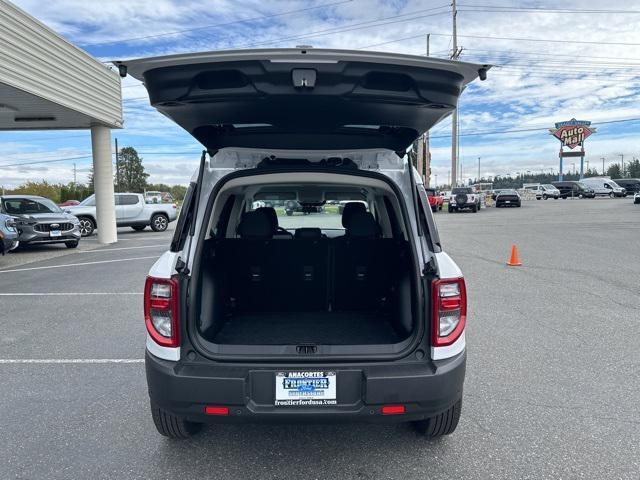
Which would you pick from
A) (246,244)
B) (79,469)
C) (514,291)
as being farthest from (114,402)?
(514,291)

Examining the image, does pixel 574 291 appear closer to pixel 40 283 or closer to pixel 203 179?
pixel 203 179

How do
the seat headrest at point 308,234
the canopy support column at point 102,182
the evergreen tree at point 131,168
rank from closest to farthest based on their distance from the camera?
the seat headrest at point 308,234 → the canopy support column at point 102,182 → the evergreen tree at point 131,168

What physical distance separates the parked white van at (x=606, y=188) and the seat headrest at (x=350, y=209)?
180 feet

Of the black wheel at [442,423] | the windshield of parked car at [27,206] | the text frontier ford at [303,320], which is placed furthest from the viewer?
the windshield of parked car at [27,206]

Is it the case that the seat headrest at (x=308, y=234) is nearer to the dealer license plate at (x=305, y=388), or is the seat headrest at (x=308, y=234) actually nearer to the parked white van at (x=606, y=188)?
the dealer license plate at (x=305, y=388)

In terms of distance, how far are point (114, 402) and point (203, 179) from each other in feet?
6.13

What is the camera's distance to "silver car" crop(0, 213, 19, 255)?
1038 cm

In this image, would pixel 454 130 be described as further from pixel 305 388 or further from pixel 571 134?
pixel 305 388

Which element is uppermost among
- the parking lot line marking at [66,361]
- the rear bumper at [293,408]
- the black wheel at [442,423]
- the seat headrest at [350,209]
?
the seat headrest at [350,209]

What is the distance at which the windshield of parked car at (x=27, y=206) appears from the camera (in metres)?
13.2

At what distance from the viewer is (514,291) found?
24.3 feet

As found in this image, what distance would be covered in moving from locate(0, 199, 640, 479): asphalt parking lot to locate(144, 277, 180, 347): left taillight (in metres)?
0.76

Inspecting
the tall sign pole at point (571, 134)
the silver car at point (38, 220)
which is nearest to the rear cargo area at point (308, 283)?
the silver car at point (38, 220)

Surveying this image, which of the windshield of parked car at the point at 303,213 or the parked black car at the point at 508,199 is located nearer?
the windshield of parked car at the point at 303,213
